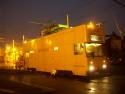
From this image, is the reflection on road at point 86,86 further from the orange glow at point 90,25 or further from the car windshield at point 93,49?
the orange glow at point 90,25

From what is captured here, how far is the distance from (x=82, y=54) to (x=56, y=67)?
16.8 feet

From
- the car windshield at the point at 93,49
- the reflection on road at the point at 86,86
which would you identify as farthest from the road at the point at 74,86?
the car windshield at the point at 93,49

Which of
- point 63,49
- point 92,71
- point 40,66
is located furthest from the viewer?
point 40,66

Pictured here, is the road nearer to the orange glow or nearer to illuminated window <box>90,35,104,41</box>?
illuminated window <box>90,35,104,41</box>

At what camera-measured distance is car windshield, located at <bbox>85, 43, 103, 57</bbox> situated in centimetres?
2373

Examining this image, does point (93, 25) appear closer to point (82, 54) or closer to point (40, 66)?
point (82, 54)

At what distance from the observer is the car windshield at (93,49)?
2373 cm

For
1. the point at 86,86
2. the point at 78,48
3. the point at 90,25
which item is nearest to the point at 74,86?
the point at 86,86

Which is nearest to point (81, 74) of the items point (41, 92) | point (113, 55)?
point (41, 92)

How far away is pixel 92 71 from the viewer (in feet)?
77.0

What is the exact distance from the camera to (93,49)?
24.0m

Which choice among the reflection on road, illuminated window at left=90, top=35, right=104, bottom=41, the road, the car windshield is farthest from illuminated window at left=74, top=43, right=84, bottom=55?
the reflection on road

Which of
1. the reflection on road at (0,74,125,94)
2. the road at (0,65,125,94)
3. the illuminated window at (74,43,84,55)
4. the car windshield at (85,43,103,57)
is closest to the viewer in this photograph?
the reflection on road at (0,74,125,94)

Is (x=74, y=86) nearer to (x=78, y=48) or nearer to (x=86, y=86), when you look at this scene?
(x=86, y=86)
